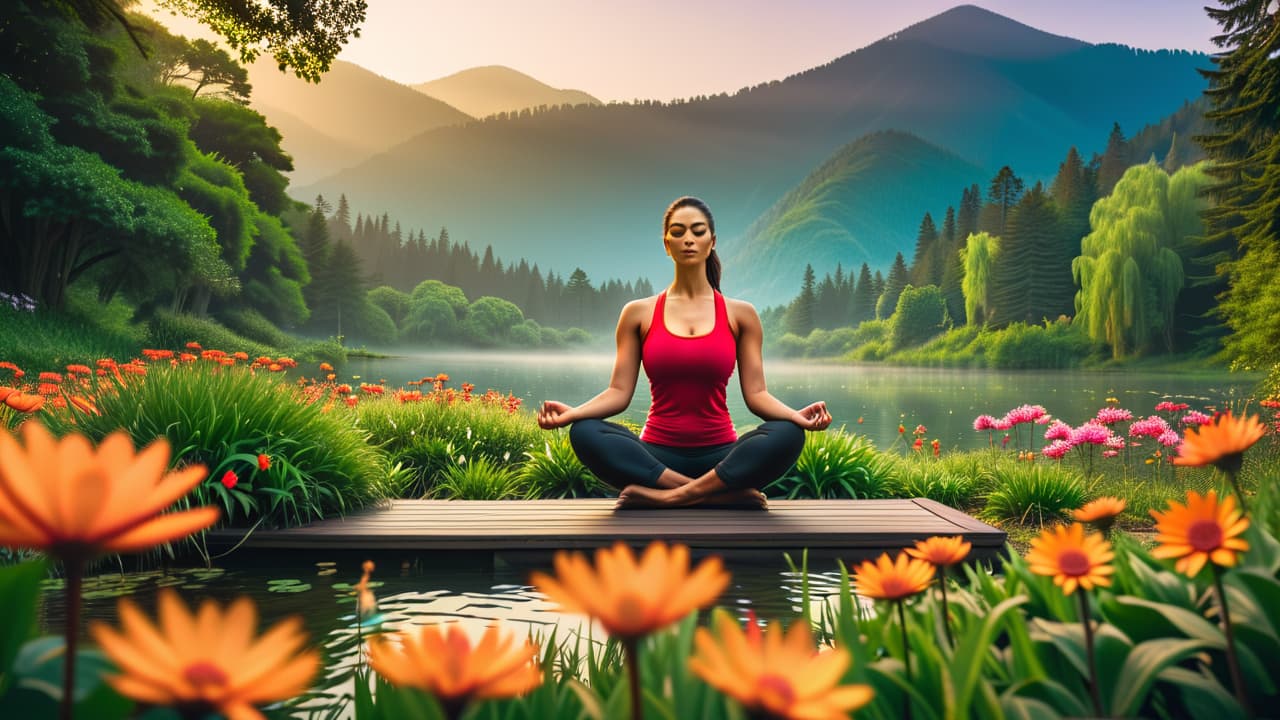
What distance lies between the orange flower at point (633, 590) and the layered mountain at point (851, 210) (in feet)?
473

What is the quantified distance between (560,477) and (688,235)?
260 cm

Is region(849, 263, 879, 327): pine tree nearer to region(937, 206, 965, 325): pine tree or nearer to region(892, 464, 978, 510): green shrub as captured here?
region(937, 206, 965, 325): pine tree

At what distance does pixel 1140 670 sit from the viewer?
3.31 ft

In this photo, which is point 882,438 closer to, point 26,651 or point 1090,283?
point 26,651

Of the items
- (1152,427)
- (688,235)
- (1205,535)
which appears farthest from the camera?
(1152,427)

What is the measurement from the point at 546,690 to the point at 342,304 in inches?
2127

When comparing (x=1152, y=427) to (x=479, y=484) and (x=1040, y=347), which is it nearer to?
(x=479, y=484)

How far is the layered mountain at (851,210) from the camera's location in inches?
5822

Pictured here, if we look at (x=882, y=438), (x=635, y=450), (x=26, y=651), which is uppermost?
(x=26, y=651)

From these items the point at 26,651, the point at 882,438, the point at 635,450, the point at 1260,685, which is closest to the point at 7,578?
the point at 26,651

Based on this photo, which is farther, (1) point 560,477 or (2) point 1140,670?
(1) point 560,477

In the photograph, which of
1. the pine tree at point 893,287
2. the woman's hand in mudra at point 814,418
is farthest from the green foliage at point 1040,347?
the woman's hand in mudra at point 814,418

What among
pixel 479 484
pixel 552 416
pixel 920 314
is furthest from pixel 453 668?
pixel 920 314

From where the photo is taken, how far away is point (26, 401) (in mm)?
3219
